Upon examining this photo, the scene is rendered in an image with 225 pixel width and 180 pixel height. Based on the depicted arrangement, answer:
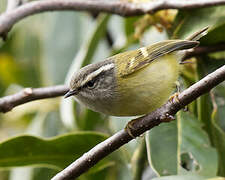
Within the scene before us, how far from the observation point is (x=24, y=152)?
128 inches

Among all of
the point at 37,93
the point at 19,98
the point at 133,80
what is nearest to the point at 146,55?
the point at 133,80

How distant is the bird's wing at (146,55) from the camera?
10.0 feet

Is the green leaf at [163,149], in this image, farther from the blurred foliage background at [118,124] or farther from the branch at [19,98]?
the branch at [19,98]

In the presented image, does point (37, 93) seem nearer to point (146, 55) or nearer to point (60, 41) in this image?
point (146, 55)

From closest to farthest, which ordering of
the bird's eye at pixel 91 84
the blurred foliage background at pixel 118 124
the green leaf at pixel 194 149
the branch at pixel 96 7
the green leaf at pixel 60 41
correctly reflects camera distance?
the green leaf at pixel 194 149 < the blurred foliage background at pixel 118 124 < the bird's eye at pixel 91 84 < the branch at pixel 96 7 < the green leaf at pixel 60 41

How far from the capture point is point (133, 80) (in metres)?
3.08

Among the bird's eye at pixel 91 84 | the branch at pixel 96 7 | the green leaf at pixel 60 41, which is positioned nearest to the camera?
the bird's eye at pixel 91 84

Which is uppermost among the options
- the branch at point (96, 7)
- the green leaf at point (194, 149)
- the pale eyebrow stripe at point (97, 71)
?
the branch at point (96, 7)

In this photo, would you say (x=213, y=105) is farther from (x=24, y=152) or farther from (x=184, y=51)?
(x=24, y=152)

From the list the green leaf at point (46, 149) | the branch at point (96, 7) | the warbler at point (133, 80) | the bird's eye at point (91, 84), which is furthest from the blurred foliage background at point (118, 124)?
the bird's eye at point (91, 84)

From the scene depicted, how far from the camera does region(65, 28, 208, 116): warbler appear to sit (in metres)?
2.96

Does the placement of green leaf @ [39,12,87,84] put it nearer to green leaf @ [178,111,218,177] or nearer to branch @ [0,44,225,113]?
branch @ [0,44,225,113]

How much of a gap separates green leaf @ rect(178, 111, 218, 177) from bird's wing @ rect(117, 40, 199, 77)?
1.42ft

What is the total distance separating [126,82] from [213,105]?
0.62 metres
